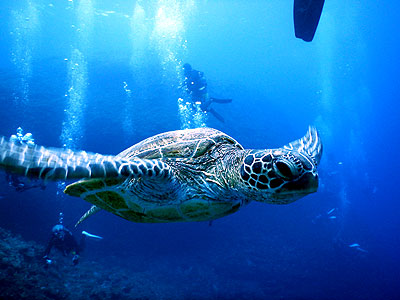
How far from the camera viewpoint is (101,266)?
8516 millimetres

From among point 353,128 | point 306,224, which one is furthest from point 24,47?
point 353,128

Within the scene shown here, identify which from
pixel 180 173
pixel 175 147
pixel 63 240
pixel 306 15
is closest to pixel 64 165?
pixel 180 173

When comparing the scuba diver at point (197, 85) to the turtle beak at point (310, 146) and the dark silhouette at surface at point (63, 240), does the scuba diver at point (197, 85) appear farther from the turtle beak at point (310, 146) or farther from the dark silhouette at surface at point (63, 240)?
the turtle beak at point (310, 146)

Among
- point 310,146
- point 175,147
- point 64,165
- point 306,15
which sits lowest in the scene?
point 64,165

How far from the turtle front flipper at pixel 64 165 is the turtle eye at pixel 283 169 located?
0.75 meters

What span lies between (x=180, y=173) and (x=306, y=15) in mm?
2921

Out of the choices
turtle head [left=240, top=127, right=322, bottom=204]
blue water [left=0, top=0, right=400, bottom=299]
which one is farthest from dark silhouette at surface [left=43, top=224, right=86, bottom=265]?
turtle head [left=240, top=127, right=322, bottom=204]

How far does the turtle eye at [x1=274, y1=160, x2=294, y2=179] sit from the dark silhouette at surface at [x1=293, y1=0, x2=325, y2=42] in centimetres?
A: 270

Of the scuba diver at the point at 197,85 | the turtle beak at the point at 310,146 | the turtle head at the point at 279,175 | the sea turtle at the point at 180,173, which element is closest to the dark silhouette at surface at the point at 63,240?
the sea turtle at the point at 180,173

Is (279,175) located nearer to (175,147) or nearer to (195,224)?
(175,147)

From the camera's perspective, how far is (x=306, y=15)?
321 centimetres

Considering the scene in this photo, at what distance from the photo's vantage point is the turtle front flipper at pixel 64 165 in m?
1.19

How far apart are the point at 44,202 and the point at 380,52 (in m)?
66.8

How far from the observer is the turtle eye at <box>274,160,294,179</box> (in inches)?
53.0
